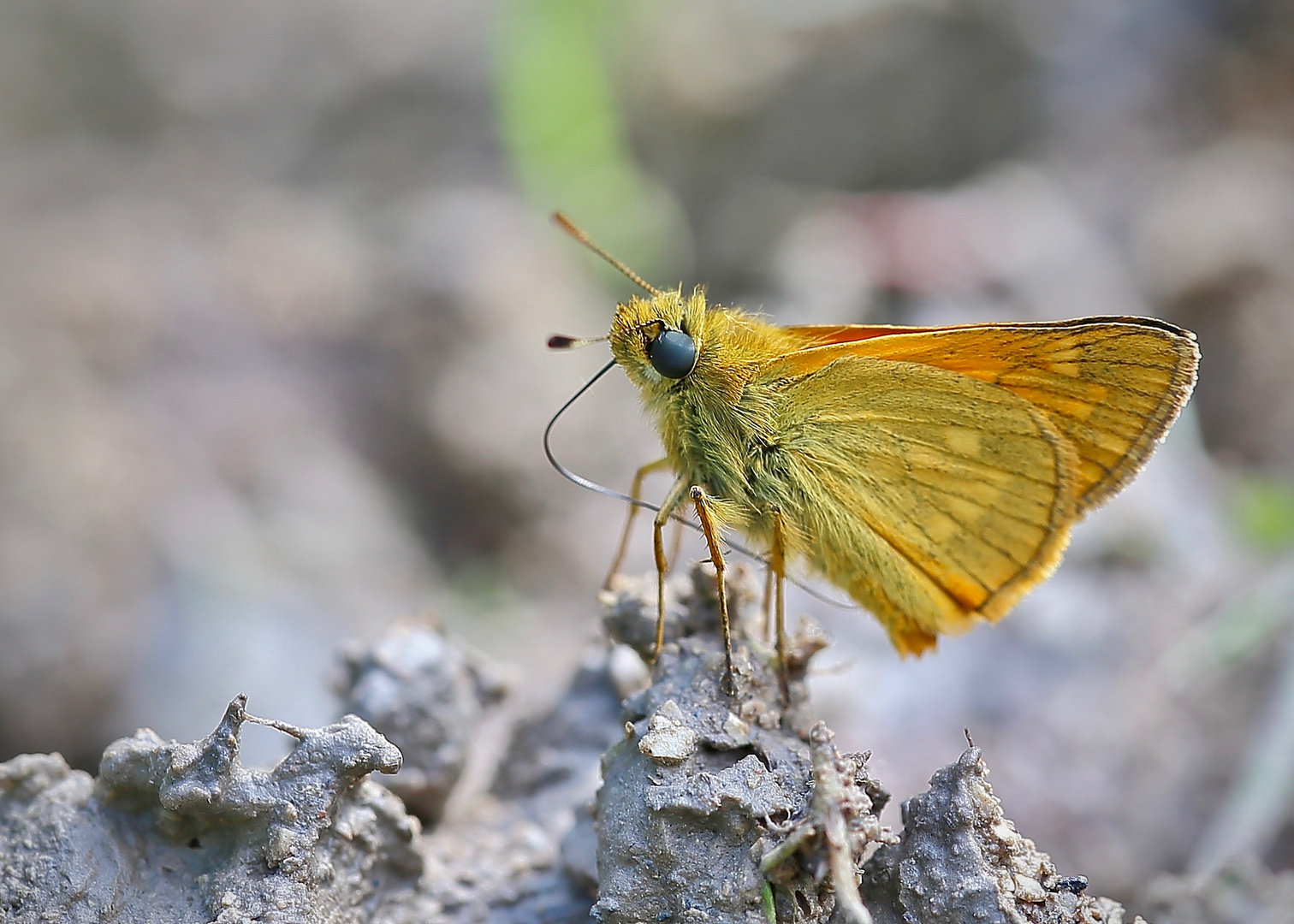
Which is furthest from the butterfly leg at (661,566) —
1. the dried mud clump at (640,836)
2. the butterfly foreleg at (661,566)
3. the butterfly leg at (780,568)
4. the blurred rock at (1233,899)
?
the blurred rock at (1233,899)

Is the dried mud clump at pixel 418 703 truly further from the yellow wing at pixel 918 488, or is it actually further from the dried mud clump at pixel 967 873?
the dried mud clump at pixel 967 873

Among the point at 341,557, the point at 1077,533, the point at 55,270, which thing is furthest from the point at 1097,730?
the point at 55,270

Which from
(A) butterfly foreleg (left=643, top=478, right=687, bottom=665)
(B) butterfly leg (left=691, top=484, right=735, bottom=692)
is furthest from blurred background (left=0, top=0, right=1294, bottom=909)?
(B) butterfly leg (left=691, top=484, right=735, bottom=692)

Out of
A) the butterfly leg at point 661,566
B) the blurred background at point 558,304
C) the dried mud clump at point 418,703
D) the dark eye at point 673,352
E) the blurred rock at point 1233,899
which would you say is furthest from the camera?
the blurred background at point 558,304

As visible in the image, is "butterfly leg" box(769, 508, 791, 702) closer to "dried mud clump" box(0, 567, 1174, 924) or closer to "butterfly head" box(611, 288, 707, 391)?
"dried mud clump" box(0, 567, 1174, 924)

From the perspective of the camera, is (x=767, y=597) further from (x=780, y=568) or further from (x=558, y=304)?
(x=558, y=304)

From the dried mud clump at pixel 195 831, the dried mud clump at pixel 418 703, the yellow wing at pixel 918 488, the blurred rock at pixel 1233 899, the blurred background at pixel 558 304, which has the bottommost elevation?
the dried mud clump at pixel 195 831
